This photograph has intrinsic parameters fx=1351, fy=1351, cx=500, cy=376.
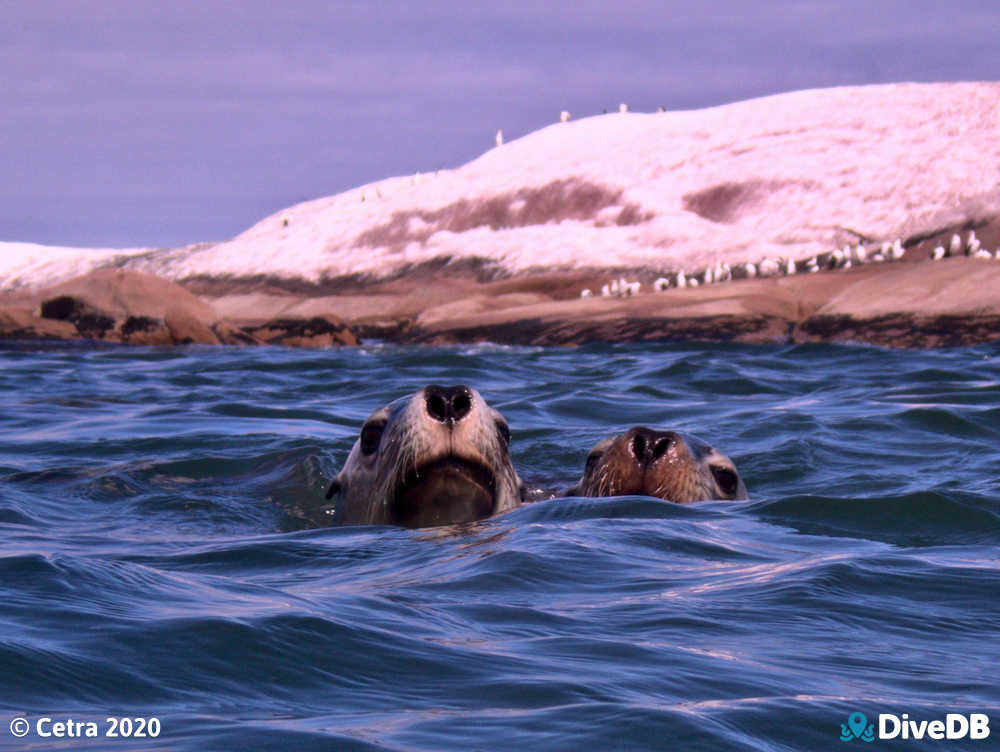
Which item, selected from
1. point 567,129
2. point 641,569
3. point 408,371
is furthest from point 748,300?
point 567,129

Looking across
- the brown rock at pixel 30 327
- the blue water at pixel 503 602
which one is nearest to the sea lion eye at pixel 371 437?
the blue water at pixel 503 602

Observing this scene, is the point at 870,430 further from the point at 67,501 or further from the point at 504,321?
the point at 504,321

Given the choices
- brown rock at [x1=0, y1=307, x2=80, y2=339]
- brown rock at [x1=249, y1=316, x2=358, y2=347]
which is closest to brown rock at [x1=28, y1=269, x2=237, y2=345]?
brown rock at [x1=0, y1=307, x2=80, y2=339]

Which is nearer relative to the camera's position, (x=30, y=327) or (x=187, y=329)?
(x=30, y=327)

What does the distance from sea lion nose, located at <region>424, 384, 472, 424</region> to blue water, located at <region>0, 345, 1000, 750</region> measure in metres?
0.46

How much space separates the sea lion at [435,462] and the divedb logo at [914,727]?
2421 mm

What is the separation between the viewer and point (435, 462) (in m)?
5.28

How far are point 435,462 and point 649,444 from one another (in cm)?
106

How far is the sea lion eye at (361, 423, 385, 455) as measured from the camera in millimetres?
5777

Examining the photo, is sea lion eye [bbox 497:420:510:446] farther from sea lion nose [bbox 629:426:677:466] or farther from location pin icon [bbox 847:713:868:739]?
location pin icon [bbox 847:713:868:739]

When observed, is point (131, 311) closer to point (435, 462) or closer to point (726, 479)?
point (726, 479)

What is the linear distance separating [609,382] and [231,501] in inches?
304

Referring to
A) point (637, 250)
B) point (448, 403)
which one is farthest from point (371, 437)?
point (637, 250)

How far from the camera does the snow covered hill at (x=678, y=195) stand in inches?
1522
